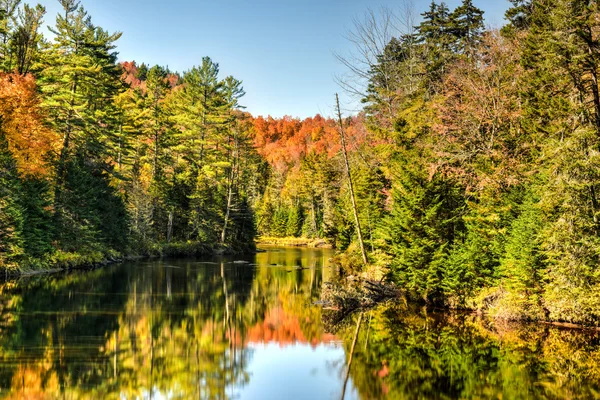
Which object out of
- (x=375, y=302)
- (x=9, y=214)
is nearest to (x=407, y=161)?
(x=375, y=302)

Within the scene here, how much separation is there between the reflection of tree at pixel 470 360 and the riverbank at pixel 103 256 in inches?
780

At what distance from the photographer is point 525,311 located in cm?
1681

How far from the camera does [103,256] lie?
117 ft

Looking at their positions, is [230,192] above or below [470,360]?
above

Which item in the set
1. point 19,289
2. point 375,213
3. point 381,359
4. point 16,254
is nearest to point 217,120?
point 375,213

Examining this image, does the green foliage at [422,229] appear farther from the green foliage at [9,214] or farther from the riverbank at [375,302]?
the green foliage at [9,214]

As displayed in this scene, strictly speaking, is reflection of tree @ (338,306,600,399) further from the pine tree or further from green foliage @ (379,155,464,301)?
the pine tree

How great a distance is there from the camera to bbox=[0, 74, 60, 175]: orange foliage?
89.5ft

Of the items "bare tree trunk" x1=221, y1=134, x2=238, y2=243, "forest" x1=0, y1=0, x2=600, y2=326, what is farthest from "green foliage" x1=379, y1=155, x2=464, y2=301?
"bare tree trunk" x1=221, y1=134, x2=238, y2=243

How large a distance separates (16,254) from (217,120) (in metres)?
29.9

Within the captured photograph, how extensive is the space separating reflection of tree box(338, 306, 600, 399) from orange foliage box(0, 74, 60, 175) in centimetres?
2204

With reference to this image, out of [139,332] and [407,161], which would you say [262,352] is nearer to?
[139,332]

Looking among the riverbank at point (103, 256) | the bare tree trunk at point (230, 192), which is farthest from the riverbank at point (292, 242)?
the bare tree trunk at point (230, 192)

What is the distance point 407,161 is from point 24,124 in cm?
2264
